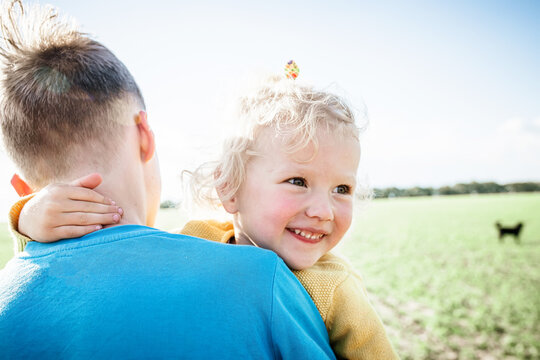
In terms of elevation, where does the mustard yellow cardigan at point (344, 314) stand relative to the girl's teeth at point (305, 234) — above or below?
below

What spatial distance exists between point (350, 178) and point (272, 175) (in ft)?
1.37

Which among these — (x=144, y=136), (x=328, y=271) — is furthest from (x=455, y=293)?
(x=144, y=136)

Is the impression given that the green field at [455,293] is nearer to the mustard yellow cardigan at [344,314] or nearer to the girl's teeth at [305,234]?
the girl's teeth at [305,234]

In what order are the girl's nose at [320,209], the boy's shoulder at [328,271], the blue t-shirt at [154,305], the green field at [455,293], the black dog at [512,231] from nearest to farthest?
the blue t-shirt at [154,305] < the boy's shoulder at [328,271] < the girl's nose at [320,209] < the green field at [455,293] < the black dog at [512,231]

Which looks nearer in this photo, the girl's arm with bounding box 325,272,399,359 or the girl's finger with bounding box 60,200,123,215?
the girl's finger with bounding box 60,200,123,215

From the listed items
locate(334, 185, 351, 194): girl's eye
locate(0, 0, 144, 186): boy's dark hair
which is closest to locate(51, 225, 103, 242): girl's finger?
locate(0, 0, 144, 186): boy's dark hair

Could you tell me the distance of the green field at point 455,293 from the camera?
16.5 ft

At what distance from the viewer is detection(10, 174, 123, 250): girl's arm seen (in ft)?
4.38

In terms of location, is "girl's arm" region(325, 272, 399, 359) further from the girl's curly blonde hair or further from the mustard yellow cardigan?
the girl's curly blonde hair

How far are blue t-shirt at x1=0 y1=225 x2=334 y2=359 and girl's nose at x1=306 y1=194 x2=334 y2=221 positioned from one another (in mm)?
626

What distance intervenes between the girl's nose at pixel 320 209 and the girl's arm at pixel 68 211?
35.1 inches

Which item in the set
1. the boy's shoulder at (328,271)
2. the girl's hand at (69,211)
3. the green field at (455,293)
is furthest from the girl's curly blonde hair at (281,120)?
the green field at (455,293)

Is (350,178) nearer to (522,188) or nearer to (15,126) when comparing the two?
(15,126)

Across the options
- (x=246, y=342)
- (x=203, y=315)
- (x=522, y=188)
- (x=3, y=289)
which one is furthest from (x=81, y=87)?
(x=522, y=188)
